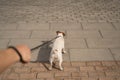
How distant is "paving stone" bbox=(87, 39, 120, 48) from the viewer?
7223 millimetres

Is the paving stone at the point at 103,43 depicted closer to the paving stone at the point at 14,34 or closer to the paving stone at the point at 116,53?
the paving stone at the point at 116,53

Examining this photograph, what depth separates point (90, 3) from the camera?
42.0 ft

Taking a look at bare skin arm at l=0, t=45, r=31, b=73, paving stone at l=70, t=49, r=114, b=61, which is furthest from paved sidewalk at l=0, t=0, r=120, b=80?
bare skin arm at l=0, t=45, r=31, b=73

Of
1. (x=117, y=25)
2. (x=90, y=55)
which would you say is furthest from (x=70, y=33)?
(x=117, y=25)

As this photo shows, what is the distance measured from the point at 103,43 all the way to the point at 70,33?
1587 millimetres

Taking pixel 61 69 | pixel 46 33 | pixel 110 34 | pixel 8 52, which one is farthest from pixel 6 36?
pixel 8 52

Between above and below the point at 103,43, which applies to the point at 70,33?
below

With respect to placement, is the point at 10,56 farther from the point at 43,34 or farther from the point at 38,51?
the point at 43,34

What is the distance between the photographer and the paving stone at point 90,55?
6.44m

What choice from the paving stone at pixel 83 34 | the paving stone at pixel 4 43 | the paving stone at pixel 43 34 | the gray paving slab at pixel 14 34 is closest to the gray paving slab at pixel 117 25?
the paving stone at pixel 83 34

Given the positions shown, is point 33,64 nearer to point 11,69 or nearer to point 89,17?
point 11,69

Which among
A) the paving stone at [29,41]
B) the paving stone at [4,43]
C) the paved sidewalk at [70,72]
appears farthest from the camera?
the paving stone at [29,41]

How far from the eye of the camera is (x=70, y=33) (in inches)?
328

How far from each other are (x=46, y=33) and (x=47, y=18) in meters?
1.92
